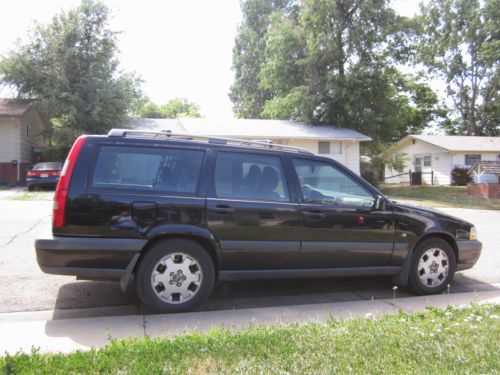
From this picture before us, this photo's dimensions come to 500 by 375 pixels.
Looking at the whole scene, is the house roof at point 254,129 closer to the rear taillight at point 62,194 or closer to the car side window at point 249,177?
the car side window at point 249,177

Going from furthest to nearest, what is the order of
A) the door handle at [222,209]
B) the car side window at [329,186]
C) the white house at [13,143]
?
1. the white house at [13,143]
2. the car side window at [329,186]
3. the door handle at [222,209]

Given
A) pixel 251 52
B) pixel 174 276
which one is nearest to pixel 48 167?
pixel 174 276

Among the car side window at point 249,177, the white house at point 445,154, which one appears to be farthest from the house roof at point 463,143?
the car side window at point 249,177

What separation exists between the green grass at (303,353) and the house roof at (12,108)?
23.5 meters

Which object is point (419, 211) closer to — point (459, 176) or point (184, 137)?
point (184, 137)

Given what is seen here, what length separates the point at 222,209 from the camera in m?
4.45

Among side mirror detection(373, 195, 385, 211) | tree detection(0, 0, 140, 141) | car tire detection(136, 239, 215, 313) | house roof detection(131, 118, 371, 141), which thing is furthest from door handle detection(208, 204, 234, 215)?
tree detection(0, 0, 140, 141)

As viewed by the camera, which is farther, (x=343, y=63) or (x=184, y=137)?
(x=343, y=63)

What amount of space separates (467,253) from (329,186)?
2.09 meters

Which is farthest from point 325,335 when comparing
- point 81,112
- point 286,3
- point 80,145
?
point 286,3

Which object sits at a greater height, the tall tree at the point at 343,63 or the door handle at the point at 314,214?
the tall tree at the point at 343,63

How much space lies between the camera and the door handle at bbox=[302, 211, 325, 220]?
473 cm

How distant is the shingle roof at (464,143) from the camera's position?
33.0 metres

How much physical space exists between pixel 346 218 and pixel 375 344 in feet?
5.79
